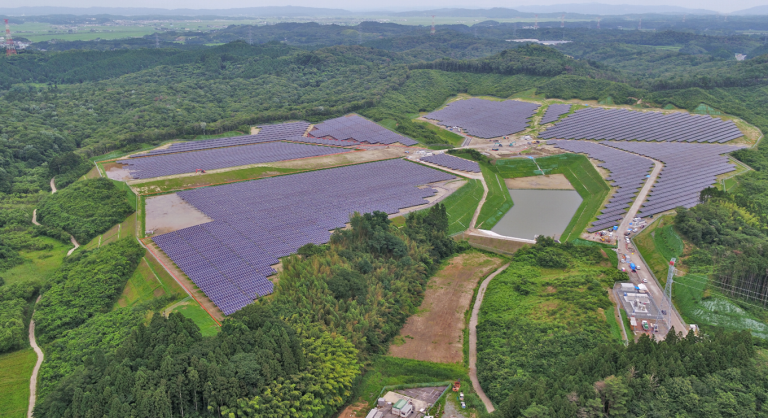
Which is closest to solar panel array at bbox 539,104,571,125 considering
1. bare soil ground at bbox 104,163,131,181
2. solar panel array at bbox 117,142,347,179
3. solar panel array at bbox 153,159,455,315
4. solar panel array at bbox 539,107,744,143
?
solar panel array at bbox 539,107,744,143

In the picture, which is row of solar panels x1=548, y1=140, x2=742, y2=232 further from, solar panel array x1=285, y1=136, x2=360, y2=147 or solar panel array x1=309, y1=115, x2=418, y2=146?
solar panel array x1=285, y1=136, x2=360, y2=147

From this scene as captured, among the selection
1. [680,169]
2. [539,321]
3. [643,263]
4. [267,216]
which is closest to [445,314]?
[539,321]

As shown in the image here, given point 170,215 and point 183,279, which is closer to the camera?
point 183,279

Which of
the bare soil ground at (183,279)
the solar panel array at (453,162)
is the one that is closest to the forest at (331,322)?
the bare soil ground at (183,279)

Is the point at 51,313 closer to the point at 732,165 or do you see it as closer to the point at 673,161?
the point at 673,161

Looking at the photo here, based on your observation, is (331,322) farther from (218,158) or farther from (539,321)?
(218,158)
